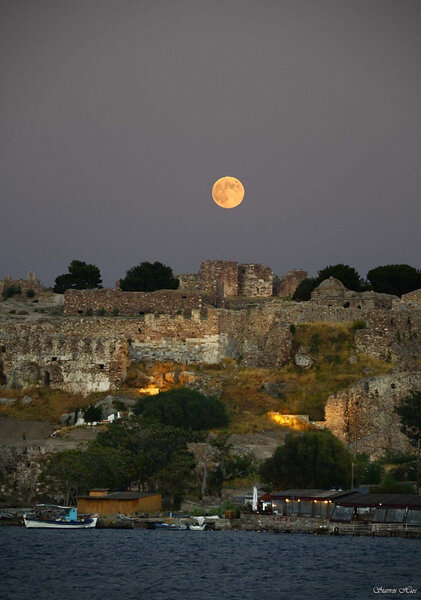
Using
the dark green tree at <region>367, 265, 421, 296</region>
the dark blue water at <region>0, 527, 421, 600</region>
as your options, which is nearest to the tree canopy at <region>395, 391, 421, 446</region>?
the dark blue water at <region>0, 527, 421, 600</region>

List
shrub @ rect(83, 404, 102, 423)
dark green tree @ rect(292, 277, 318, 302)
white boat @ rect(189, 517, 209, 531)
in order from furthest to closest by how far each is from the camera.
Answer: dark green tree @ rect(292, 277, 318, 302) → shrub @ rect(83, 404, 102, 423) → white boat @ rect(189, 517, 209, 531)

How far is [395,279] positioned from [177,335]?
2217 cm

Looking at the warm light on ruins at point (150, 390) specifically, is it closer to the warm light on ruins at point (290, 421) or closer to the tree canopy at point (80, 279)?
the warm light on ruins at point (290, 421)

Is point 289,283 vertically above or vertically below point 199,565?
above

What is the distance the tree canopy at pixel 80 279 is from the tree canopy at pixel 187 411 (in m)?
25.5

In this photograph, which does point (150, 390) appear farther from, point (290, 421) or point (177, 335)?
point (290, 421)

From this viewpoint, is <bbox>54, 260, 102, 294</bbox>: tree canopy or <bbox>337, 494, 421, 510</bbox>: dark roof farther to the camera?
<bbox>54, 260, 102, 294</bbox>: tree canopy

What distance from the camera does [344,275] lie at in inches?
3981

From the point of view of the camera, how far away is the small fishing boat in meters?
68.8

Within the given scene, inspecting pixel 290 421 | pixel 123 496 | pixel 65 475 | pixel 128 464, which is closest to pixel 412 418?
pixel 290 421

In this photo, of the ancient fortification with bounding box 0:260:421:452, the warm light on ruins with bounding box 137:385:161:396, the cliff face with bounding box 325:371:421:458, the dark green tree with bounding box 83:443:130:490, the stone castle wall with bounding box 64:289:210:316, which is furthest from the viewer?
the stone castle wall with bounding box 64:289:210:316

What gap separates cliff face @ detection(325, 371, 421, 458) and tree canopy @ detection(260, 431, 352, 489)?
13.3ft

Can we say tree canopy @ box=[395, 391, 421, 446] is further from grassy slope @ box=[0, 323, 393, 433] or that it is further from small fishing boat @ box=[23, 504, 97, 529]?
small fishing boat @ box=[23, 504, 97, 529]

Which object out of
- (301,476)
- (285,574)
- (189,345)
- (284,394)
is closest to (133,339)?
(189,345)
